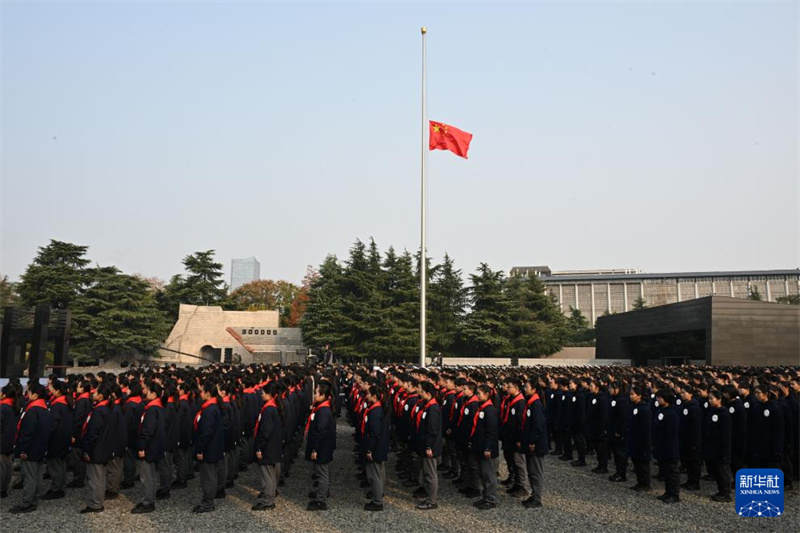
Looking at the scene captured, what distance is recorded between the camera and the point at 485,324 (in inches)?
1941

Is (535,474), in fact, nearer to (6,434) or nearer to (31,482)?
(31,482)

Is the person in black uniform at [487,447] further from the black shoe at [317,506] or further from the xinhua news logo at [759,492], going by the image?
the xinhua news logo at [759,492]

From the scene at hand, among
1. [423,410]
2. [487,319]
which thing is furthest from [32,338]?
[487,319]

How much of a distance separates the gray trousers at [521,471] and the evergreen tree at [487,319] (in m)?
39.3

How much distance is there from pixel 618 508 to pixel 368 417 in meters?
3.85

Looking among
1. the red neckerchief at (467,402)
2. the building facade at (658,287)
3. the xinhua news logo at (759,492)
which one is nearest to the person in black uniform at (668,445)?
the xinhua news logo at (759,492)

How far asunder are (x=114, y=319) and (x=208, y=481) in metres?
45.4

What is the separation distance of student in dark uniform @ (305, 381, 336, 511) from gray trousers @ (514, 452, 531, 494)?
2917mm

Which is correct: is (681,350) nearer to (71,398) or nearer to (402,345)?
(402,345)

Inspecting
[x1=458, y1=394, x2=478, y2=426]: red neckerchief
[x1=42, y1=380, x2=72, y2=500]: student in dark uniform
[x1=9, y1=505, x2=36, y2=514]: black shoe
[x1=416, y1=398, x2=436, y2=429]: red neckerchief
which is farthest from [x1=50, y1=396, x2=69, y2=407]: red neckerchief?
[x1=458, y1=394, x2=478, y2=426]: red neckerchief

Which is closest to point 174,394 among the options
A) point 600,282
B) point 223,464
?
point 223,464

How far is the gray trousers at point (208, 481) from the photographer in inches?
350

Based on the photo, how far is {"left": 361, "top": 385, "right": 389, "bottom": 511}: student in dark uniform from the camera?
29.7 ft

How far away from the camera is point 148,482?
892cm
